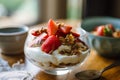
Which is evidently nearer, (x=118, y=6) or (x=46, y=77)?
(x=46, y=77)

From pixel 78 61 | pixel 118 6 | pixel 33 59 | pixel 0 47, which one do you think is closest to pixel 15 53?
pixel 0 47

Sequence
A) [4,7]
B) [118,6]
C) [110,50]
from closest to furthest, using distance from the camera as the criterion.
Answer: [110,50], [4,7], [118,6]

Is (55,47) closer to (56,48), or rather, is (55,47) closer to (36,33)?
(56,48)

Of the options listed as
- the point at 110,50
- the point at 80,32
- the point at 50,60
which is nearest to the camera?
the point at 50,60

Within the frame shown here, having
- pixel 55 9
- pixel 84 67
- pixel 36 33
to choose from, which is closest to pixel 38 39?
pixel 36 33

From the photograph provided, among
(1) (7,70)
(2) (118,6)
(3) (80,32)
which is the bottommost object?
(2) (118,6)

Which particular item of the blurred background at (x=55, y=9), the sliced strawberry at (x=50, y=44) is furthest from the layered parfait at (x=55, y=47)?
the blurred background at (x=55, y=9)

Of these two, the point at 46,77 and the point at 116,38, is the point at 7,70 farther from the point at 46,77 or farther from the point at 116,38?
the point at 116,38
